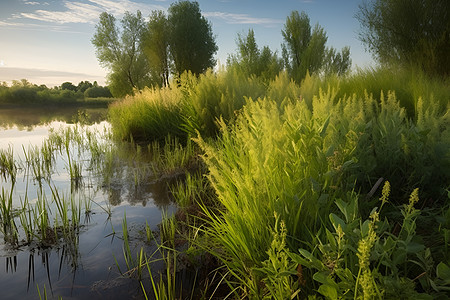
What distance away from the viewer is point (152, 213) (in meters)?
3.62

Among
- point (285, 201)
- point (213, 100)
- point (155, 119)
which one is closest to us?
point (285, 201)

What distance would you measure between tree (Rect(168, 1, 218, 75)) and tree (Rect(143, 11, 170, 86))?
0.66 m

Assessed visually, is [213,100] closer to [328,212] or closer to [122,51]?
[328,212]

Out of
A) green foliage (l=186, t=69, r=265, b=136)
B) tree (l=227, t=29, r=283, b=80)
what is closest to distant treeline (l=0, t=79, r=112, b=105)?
tree (l=227, t=29, r=283, b=80)

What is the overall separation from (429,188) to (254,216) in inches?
61.2

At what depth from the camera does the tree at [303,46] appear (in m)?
19.6

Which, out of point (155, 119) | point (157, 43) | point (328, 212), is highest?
point (157, 43)

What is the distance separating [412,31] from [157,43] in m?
25.9

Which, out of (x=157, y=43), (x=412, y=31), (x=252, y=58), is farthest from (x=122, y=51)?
(x=412, y=31)

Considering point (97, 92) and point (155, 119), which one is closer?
point (155, 119)

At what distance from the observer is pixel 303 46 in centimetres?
2102

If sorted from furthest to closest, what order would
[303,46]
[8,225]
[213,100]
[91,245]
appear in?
[303,46] → [213,100] → [8,225] → [91,245]

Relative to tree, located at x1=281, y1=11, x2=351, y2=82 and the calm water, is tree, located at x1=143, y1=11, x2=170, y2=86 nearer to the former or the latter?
tree, located at x1=281, y1=11, x2=351, y2=82

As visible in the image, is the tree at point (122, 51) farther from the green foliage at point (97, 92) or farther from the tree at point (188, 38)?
the green foliage at point (97, 92)
